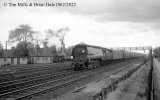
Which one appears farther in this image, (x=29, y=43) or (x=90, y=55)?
(x=29, y=43)

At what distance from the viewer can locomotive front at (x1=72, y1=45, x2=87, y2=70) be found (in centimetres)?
2574

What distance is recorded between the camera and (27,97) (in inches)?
421

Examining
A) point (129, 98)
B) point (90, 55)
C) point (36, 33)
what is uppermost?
point (36, 33)

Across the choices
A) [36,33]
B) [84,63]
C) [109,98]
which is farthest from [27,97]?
[36,33]

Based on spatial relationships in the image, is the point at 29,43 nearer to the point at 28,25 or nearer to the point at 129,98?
the point at 28,25

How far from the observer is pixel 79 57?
2614cm

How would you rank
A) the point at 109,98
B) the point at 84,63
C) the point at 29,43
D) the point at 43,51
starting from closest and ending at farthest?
1. the point at 109,98
2. the point at 84,63
3. the point at 29,43
4. the point at 43,51

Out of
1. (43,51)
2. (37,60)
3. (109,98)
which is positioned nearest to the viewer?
(109,98)

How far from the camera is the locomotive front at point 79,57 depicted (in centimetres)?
2574

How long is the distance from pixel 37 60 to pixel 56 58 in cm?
555

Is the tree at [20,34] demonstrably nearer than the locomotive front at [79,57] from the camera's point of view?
No

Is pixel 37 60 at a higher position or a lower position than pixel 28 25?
lower

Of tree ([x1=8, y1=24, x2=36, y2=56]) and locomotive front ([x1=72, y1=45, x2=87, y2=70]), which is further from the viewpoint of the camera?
tree ([x1=8, y1=24, x2=36, y2=56])

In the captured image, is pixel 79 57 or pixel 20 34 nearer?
pixel 79 57
